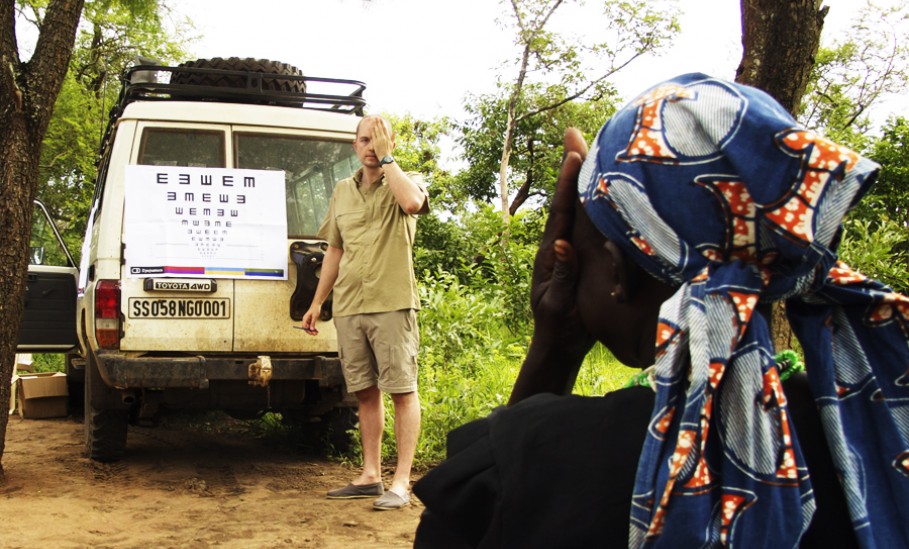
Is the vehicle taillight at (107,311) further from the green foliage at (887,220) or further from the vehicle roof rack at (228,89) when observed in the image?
the green foliage at (887,220)

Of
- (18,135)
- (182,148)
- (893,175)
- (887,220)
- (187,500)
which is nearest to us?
(187,500)

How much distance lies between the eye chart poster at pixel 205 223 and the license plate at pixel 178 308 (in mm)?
155

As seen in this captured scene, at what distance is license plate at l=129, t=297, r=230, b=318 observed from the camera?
18.7 ft

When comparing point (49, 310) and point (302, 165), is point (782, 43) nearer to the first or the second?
point (302, 165)

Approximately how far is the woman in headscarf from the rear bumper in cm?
459

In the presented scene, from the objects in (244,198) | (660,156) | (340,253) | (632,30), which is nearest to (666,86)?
(660,156)

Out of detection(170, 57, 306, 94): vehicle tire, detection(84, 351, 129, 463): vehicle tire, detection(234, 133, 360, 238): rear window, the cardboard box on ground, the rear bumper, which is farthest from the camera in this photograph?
the cardboard box on ground

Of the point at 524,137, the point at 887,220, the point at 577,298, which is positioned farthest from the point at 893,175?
the point at 577,298

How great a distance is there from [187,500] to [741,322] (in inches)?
192

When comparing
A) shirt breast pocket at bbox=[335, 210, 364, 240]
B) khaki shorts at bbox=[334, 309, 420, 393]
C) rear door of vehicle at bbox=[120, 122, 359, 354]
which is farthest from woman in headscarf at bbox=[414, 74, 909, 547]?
rear door of vehicle at bbox=[120, 122, 359, 354]

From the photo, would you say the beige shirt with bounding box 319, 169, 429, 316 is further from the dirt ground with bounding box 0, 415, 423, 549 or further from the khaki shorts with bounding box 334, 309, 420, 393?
the dirt ground with bounding box 0, 415, 423, 549

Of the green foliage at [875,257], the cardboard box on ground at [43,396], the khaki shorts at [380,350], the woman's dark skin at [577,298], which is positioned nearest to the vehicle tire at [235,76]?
the khaki shorts at [380,350]

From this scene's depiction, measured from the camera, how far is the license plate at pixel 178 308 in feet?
18.7

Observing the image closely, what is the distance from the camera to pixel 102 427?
20.8ft
